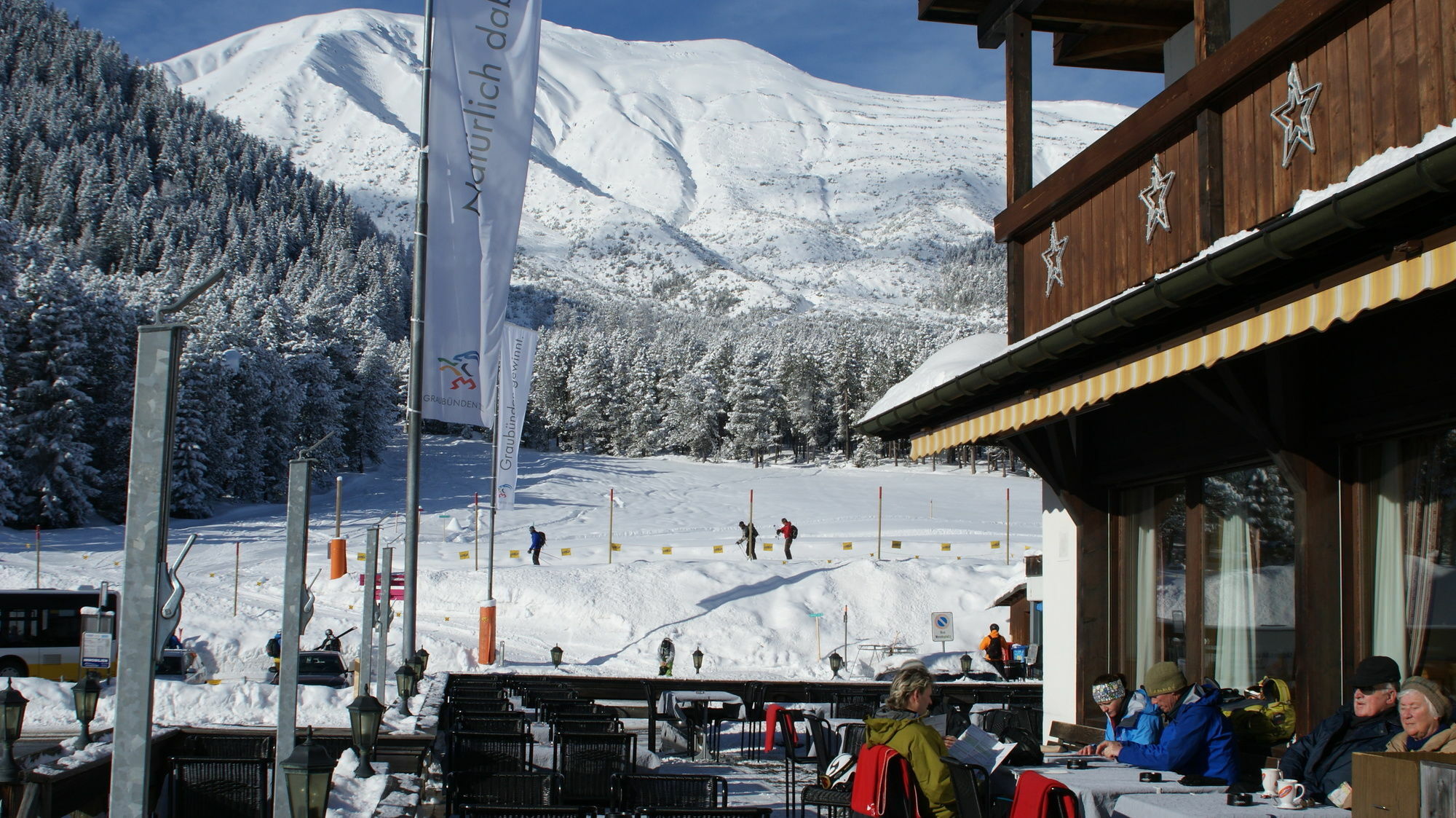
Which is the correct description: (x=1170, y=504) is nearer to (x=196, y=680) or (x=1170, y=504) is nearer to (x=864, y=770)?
(x=864, y=770)

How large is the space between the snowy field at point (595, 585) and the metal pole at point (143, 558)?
8.84 metres

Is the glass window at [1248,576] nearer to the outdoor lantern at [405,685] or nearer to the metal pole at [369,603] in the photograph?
the outdoor lantern at [405,685]

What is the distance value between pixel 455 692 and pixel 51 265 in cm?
5451

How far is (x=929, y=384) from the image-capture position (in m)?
10.2

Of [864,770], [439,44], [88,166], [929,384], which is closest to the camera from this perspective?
[864,770]

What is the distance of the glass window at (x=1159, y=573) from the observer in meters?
9.29

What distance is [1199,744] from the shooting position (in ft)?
22.0

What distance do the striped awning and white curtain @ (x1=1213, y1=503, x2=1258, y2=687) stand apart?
1.62 meters

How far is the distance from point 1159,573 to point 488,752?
5.53 m

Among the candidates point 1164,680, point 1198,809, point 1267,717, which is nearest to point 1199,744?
point 1164,680

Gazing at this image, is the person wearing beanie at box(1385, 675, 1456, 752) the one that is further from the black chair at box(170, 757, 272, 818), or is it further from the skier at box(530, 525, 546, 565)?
the skier at box(530, 525, 546, 565)

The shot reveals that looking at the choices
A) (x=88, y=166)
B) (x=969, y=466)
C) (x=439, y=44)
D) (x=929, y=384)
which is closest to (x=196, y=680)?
(x=439, y=44)

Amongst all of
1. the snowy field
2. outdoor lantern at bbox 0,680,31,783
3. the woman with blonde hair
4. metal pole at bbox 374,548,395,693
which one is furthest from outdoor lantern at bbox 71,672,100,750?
the woman with blonde hair

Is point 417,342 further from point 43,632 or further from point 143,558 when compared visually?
point 43,632
